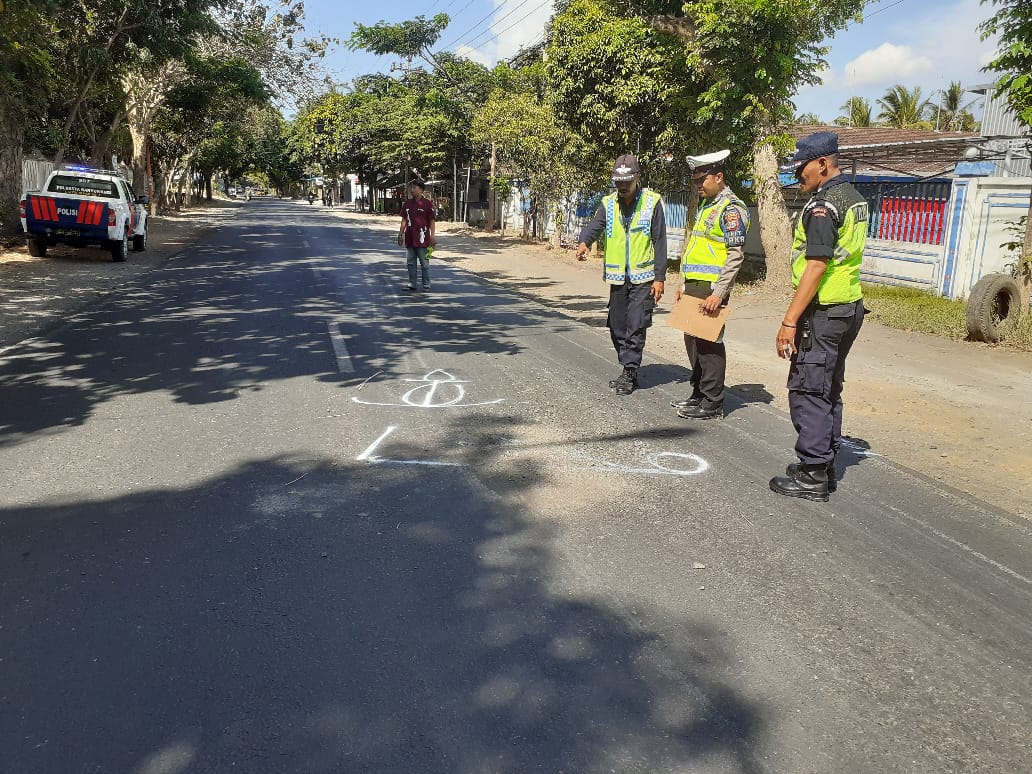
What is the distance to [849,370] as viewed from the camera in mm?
8828

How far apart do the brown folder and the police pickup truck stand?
1452 cm

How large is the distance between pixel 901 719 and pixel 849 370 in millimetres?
6635

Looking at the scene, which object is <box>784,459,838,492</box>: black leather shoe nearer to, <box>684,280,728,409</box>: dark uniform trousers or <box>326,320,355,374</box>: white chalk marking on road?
<box>684,280,728,409</box>: dark uniform trousers

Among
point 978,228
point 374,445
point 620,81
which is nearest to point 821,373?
point 374,445

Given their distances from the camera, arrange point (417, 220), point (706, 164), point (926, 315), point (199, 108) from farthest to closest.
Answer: point (199, 108) → point (417, 220) → point (926, 315) → point (706, 164)

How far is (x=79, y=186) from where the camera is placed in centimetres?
1739

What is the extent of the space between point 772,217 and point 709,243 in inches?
389

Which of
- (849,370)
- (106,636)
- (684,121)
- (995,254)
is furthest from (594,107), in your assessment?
(106,636)

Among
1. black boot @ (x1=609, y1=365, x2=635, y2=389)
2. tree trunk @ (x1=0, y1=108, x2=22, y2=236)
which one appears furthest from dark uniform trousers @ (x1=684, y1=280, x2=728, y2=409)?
tree trunk @ (x1=0, y1=108, x2=22, y2=236)

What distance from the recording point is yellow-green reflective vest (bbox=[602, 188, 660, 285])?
6.91 meters

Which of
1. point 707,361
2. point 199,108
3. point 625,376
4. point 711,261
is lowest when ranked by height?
point 625,376

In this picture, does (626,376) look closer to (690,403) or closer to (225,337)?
(690,403)

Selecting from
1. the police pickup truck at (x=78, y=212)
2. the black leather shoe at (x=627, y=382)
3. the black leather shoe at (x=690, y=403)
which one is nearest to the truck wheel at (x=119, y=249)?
the police pickup truck at (x=78, y=212)

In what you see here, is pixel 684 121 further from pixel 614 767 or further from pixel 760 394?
pixel 614 767
